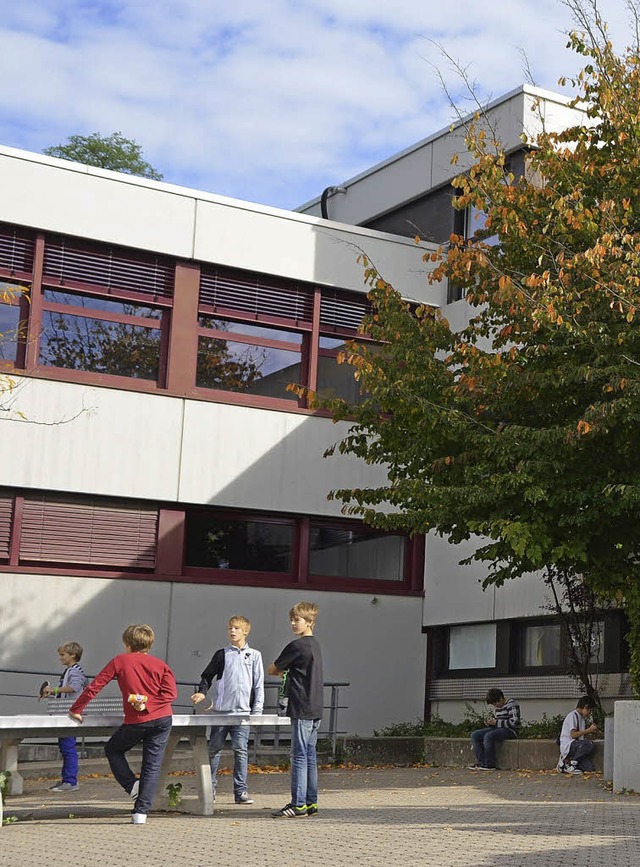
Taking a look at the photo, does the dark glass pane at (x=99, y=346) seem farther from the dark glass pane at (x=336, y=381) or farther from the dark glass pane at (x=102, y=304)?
the dark glass pane at (x=336, y=381)

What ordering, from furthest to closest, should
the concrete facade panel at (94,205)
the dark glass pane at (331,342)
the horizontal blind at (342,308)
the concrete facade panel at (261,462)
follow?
the horizontal blind at (342,308) < the dark glass pane at (331,342) < the concrete facade panel at (261,462) < the concrete facade panel at (94,205)

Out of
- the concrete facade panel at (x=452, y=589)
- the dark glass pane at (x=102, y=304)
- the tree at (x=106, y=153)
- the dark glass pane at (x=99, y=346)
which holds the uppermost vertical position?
the tree at (x=106, y=153)

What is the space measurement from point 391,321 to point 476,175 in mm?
1943

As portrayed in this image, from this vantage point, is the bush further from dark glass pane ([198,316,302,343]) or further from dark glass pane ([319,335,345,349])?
dark glass pane ([198,316,302,343])

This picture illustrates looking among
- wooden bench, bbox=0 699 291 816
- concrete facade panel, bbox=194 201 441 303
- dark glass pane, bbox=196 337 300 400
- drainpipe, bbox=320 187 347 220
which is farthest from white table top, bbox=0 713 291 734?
drainpipe, bbox=320 187 347 220

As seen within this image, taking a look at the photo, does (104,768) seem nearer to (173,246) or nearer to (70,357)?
(70,357)

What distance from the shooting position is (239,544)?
2022 cm

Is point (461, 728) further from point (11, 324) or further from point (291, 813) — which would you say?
point (291, 813)

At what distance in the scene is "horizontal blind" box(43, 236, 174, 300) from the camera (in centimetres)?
1903

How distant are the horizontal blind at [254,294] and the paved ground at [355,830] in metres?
8.44

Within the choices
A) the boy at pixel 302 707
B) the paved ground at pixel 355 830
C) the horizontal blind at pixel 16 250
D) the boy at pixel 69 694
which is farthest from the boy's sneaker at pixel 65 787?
the horizontal blind at pixel 16 250

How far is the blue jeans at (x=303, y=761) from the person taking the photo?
10.5 m

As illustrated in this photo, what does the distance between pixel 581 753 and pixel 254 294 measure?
28.7ft

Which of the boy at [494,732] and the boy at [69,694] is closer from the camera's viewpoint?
the boy at [69,694]
